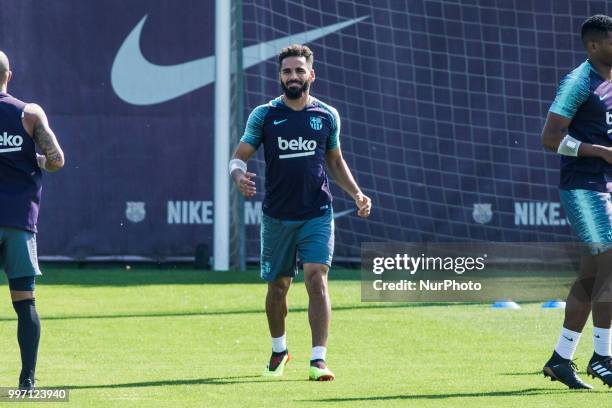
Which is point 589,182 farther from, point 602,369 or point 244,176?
point 244,176

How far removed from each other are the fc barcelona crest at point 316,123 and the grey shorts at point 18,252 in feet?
6.59

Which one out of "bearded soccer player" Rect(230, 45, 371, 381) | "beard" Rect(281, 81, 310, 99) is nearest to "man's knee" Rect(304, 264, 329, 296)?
"bearded soccer player" Rect(230, 45, 371, 381)

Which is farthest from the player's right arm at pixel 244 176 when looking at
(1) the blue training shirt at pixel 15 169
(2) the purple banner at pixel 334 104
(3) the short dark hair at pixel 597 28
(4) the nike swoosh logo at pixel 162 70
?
(4) the nike swoosh logo at pixel 162 70

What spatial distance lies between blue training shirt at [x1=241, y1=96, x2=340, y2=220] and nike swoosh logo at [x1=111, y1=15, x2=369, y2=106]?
8.56 meters

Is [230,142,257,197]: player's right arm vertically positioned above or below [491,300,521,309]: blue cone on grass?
above

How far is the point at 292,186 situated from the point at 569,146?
71.7 inches

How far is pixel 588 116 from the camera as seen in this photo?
7.96m

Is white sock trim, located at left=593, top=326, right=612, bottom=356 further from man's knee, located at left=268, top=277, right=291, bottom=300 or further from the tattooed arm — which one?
the tattooed arm

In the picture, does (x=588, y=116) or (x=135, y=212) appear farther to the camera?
(x=135, y=212)

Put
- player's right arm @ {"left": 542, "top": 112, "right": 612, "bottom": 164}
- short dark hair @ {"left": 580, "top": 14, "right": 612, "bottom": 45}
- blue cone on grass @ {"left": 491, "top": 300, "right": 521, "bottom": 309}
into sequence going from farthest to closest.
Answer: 1. blue cone on grass @ {"left": 491, "top": 300, "right": 521, "bottom": 309}
2. short dark hair @ {"left": 580, "top": 14, "right": 612, "bottom": 45}
3. player's right arm @ {"left": 542, "top": 112, "right": 612, "bottom": 164}

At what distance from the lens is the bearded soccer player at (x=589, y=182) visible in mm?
7852

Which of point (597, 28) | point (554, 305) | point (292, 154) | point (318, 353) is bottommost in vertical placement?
point (318, 353)

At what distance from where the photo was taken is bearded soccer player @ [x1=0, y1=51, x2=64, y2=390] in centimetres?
763
